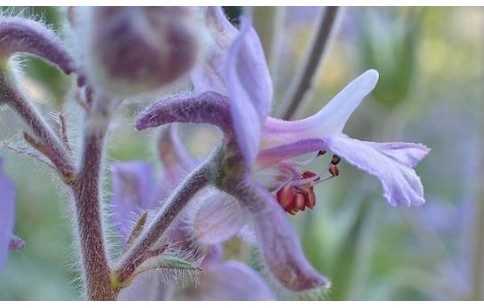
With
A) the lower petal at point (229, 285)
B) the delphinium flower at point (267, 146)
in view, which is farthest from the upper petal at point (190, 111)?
the lower petal at point (229, 285)

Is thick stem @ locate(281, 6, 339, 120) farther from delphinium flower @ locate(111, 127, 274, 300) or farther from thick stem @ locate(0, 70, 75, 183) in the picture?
thick stem @ locate(0, 70, 75, 183)

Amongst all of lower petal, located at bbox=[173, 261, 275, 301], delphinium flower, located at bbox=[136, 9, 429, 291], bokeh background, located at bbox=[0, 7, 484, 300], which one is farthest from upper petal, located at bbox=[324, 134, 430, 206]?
lower petal, located at bbox=[173, 261, 275, 301]

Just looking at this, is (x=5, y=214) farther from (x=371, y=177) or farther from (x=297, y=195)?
(x=371, y=177)
